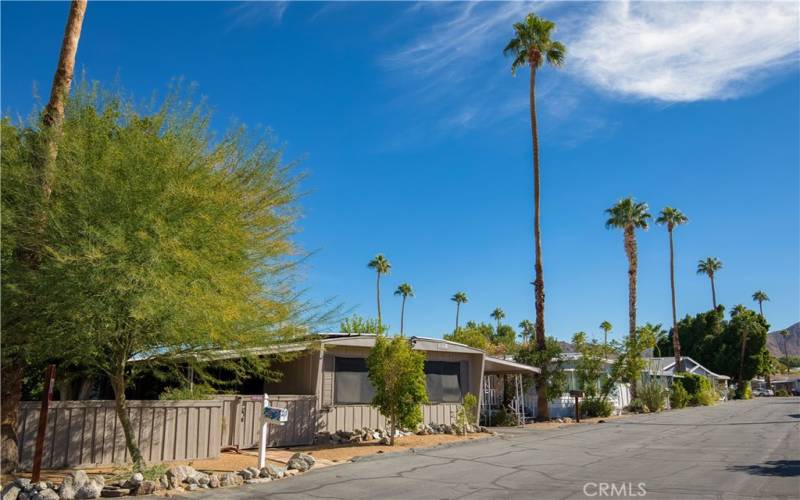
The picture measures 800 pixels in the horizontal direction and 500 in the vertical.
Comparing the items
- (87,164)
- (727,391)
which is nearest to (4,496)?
(87,164)

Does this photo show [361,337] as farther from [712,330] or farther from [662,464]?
[712,330]

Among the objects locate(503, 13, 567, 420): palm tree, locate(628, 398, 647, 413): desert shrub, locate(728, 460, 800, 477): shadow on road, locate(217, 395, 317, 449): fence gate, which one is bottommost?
locate(628, 398, 647, 413): desert shrub

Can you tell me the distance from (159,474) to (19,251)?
4426 mm

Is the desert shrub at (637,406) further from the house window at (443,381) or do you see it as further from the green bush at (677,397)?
the house window at (443,381)

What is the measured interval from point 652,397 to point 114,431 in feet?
104

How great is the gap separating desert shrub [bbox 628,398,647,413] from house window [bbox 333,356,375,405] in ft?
72.3

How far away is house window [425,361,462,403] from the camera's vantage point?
71.7 feet

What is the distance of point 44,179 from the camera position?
1034 cm

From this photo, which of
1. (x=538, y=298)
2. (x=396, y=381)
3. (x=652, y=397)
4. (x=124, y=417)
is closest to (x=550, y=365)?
(x=538, y=298)

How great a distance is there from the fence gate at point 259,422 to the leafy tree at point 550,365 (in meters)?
14.1

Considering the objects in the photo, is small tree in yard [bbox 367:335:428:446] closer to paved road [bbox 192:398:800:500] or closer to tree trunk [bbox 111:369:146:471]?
paved road [bbox 192:398:800:500]

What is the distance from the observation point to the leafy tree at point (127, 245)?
962 centimetres

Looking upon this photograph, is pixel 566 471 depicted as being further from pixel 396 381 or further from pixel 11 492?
pixel 11 492

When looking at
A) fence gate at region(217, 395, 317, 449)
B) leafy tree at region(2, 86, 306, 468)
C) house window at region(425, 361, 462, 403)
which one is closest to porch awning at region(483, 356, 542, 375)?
house window at region(425, 361, 462, 403)
